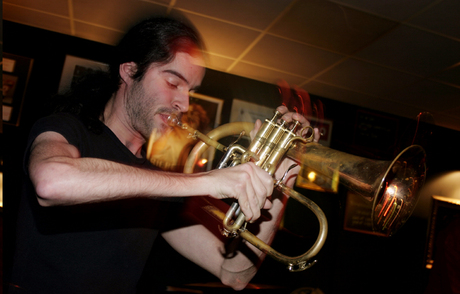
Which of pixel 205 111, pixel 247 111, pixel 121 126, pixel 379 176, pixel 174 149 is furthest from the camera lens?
pixel 247 111

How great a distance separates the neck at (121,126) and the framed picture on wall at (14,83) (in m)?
2.23

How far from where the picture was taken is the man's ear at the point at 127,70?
1561 millimetres

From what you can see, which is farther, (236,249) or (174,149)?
(174,149)

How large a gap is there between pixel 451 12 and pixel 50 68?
14.0 feet

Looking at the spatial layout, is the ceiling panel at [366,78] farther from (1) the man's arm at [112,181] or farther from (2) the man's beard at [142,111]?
(1) the man's arm at [112,181]

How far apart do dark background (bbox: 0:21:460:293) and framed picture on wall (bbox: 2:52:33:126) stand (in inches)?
2.3

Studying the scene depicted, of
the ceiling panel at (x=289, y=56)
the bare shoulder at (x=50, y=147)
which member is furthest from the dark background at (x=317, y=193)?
the bare shoulder at (x=50, y=147)

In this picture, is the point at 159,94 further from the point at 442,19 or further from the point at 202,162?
the point at 442,19

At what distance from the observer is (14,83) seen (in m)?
2.88

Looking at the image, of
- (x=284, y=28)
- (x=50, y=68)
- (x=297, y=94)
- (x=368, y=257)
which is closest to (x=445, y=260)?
(x=368, y=257)

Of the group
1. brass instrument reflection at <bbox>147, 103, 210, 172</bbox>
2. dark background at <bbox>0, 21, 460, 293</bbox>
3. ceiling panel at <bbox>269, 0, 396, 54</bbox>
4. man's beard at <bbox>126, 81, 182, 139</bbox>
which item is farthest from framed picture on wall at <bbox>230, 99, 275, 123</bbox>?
man's beard at <bbox>126, 81, 182, 139</bbox>

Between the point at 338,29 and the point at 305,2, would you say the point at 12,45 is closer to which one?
the point at 305,2

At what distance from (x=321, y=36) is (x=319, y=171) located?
207 centimetres

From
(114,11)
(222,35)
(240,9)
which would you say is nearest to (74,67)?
(114,11)
